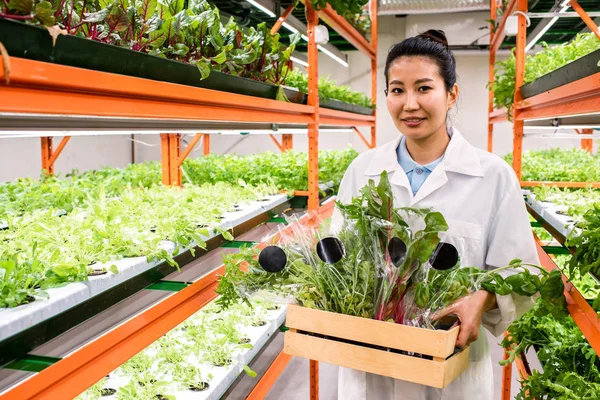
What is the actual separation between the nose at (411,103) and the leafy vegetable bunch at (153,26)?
71 cm

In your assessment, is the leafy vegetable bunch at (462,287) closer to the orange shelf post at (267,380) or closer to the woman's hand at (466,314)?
the woman's hand at (466,314)

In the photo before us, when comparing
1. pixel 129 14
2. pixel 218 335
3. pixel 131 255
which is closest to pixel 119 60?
pixel 129 14

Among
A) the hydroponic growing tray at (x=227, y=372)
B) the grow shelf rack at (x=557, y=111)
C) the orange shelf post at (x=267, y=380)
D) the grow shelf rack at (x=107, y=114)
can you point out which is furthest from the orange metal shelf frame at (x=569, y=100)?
the orange shelf post at (x=267, y=380)

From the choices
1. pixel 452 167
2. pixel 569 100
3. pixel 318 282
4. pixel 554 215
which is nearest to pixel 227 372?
pixel 318 282

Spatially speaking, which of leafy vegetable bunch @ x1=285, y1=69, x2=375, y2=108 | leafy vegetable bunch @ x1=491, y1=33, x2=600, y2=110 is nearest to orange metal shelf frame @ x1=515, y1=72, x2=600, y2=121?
leafy vegetable bunch @ x1=491, y1=33, x2=600, y2=110

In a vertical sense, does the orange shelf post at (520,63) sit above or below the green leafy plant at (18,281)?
above

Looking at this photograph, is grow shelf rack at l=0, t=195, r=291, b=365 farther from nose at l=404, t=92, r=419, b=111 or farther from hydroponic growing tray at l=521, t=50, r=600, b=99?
hydroponic growing tray at l=521, t=50, r=600, b=99

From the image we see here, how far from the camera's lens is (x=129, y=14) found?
1.67 metres

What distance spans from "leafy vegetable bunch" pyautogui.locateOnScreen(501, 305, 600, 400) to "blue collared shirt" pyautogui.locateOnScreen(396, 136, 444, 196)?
66cm

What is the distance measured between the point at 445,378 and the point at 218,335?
5.34 feet

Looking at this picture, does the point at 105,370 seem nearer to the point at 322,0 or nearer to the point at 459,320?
the point at 459,320

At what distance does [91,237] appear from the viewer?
1901 millimetres

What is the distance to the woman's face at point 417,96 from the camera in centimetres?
177

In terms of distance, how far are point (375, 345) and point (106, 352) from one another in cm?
83
